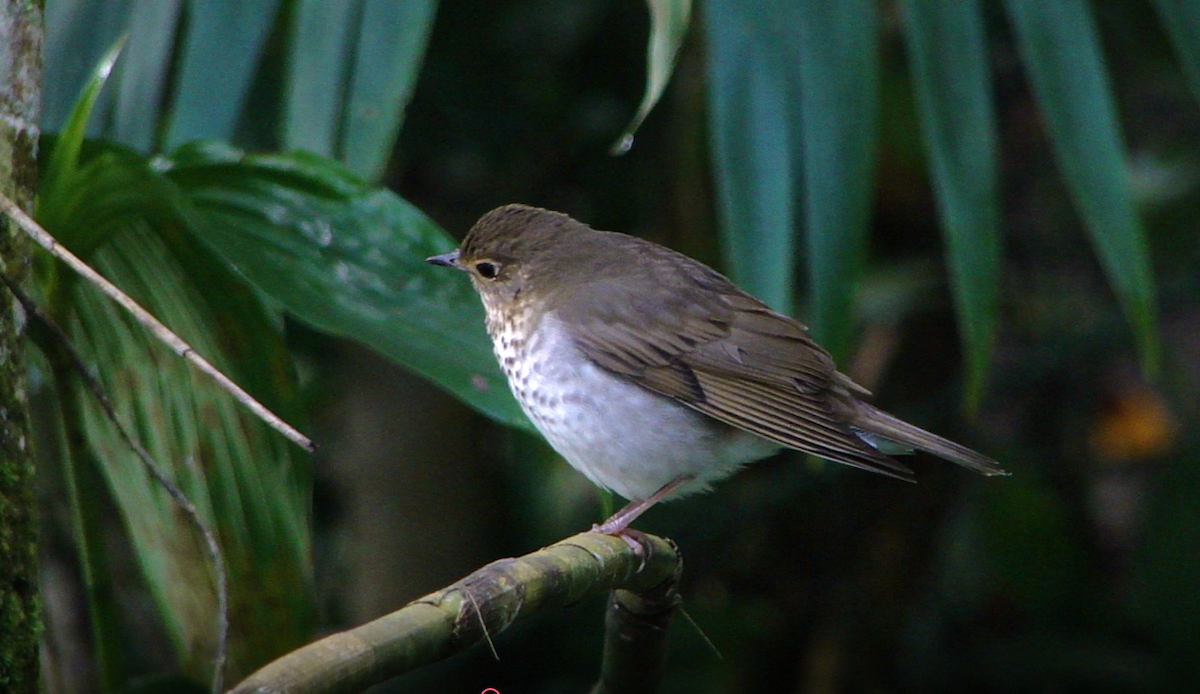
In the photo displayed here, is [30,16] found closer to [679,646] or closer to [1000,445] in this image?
[679,646]

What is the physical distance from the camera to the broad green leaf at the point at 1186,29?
296 centimetres

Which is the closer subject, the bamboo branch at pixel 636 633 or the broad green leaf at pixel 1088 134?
the bamboo branch at pixel 636 633

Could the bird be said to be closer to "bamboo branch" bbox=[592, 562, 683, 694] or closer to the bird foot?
the bird foot

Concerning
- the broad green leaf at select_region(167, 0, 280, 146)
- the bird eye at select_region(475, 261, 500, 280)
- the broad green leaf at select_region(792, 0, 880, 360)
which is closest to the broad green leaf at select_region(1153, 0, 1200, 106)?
the broad green leaf at select_region(792, 0, 880, 360)

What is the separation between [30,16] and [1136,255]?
2.17 m

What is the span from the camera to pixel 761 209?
2.76m

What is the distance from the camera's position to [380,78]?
2746mm

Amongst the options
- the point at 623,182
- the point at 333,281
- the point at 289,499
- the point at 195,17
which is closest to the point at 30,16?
the point at 333,281

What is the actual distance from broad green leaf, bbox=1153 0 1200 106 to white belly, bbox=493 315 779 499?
1.27m

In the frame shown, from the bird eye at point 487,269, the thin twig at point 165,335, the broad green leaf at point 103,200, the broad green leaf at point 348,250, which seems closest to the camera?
the thin twig at point 165,335

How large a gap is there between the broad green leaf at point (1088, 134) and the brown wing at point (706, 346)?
61 cm

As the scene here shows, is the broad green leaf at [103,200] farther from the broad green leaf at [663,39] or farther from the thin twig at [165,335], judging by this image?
the broad green leaf at [663,39]

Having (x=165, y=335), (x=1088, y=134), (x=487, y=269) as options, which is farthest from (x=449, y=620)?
(x=1088, y=134)

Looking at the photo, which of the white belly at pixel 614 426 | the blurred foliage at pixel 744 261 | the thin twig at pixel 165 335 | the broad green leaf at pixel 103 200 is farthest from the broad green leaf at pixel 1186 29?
the thin twig at pixel 165 335
